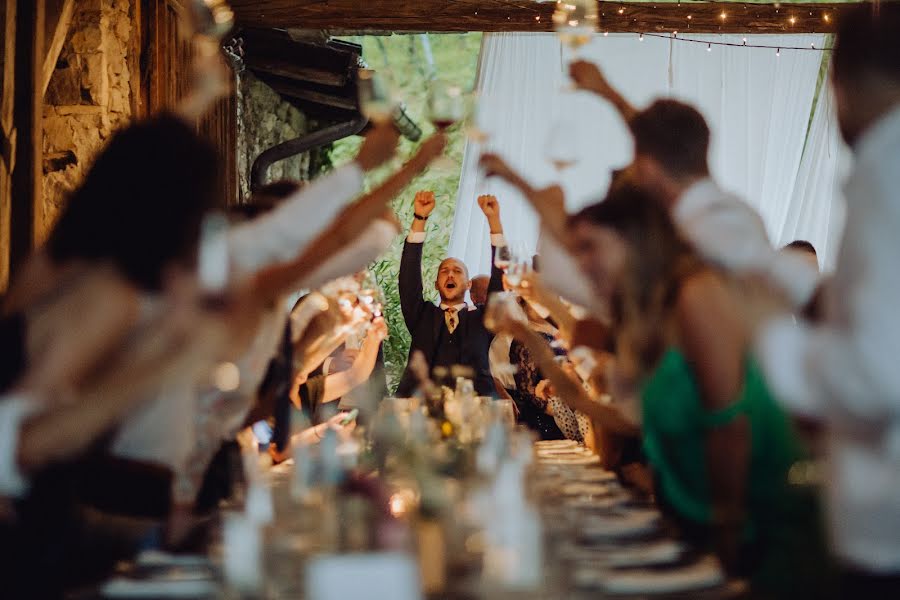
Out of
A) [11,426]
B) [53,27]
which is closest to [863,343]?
[11,426]

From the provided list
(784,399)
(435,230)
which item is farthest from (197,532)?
(435,230)

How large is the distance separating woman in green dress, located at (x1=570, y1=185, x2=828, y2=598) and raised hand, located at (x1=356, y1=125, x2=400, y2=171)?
538 mm

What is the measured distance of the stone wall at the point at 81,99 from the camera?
194 inches

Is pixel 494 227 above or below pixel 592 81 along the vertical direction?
above

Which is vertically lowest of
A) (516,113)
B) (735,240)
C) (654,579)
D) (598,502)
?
(654,579)

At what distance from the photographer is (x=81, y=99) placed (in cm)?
502

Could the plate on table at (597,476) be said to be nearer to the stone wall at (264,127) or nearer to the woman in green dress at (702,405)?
the woman in green dress at (702,405)

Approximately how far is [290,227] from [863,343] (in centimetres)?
167

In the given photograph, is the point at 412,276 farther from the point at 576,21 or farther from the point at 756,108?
the point at 756,108

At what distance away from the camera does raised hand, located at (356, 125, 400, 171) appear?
2.72 meters

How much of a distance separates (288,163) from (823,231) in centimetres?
461

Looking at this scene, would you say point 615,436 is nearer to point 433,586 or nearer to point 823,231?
point 433,586

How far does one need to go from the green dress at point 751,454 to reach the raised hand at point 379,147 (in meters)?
0.93

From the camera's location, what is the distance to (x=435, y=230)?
10.6 m
